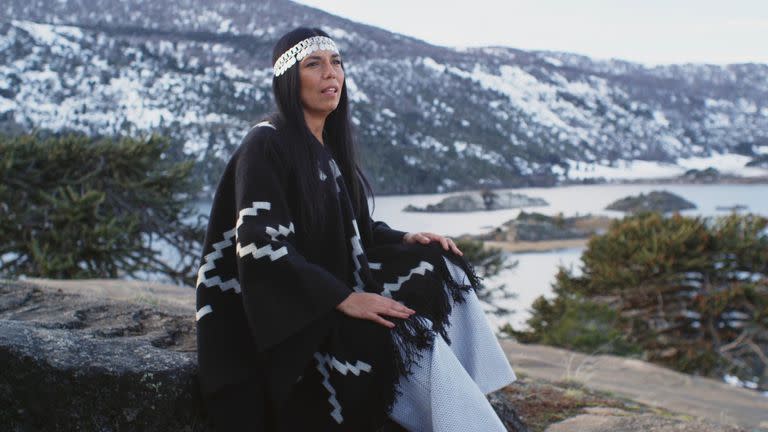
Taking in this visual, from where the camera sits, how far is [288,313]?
7.02ft

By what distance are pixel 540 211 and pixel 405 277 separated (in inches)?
743

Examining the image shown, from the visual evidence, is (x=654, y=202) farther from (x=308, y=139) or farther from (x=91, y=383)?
(x=91, y=383)

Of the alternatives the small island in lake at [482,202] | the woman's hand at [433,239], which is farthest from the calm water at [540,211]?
the woman's hand at [433,239]

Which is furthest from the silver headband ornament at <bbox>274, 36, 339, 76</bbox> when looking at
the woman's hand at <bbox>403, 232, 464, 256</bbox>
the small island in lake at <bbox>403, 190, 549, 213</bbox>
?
the small island in lake at <bbox>403, 190, 549, 213</bbox>

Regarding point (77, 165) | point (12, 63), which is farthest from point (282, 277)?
point (12, 63)

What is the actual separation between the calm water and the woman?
4.40 metres

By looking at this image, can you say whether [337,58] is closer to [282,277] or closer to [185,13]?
[282,277]

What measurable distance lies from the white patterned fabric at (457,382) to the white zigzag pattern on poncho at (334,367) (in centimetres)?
15

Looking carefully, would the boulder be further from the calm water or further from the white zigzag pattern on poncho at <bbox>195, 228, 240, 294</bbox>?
the calm water

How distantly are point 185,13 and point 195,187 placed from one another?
2098 centimetres

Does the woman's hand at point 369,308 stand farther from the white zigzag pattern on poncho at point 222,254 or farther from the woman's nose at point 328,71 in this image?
the woman's nose at point 328,71

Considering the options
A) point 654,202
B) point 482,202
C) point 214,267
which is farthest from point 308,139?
point 654,202

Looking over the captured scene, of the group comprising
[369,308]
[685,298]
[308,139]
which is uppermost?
[308,139]

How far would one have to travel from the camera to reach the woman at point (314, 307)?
2.15 m
